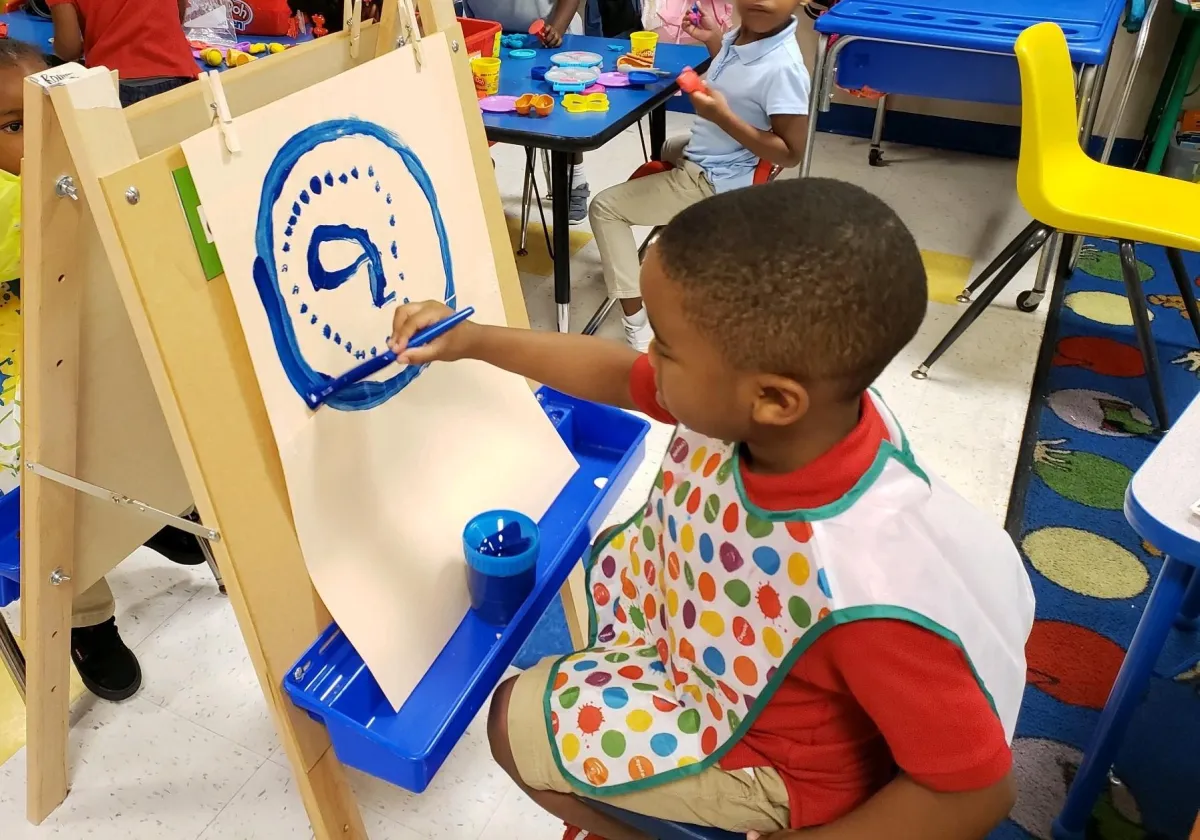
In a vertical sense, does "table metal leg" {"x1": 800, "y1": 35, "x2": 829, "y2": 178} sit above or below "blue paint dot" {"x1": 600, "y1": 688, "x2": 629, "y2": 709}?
above

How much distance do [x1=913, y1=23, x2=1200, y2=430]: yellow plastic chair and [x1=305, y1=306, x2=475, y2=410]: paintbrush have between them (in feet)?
4.76

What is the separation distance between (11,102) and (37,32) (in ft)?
4.47

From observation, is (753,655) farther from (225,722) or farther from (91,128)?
(225,722)

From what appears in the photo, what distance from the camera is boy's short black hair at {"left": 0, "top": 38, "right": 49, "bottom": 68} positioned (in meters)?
1.17

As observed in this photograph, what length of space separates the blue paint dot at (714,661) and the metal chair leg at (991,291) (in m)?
1.59

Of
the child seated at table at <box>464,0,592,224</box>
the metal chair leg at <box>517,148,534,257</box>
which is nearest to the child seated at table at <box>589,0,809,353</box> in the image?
the child seated at table at <box>464,0,592,224</box>

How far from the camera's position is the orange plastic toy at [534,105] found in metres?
1.88

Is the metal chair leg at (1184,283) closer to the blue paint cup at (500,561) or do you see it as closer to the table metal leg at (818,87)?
the table metal leg at (818,87)

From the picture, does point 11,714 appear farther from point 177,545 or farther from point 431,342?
point 431,342

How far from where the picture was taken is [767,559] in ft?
2.37

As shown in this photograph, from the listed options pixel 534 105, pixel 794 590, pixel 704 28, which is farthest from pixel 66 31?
pixel 794 590

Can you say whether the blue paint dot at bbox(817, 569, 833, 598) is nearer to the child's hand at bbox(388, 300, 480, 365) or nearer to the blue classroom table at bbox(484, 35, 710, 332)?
the child's hand at bbox(388, 300, 480, 365)

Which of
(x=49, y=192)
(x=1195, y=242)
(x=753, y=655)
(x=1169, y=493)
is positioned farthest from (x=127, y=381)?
(x=1195, y=242)

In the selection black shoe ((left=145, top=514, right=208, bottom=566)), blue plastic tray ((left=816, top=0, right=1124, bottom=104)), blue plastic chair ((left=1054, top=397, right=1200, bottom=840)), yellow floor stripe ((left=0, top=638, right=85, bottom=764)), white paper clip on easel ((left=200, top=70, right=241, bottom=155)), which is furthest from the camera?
blue plastic tray ((left=816, top=0, right=1124, bottom=104))
